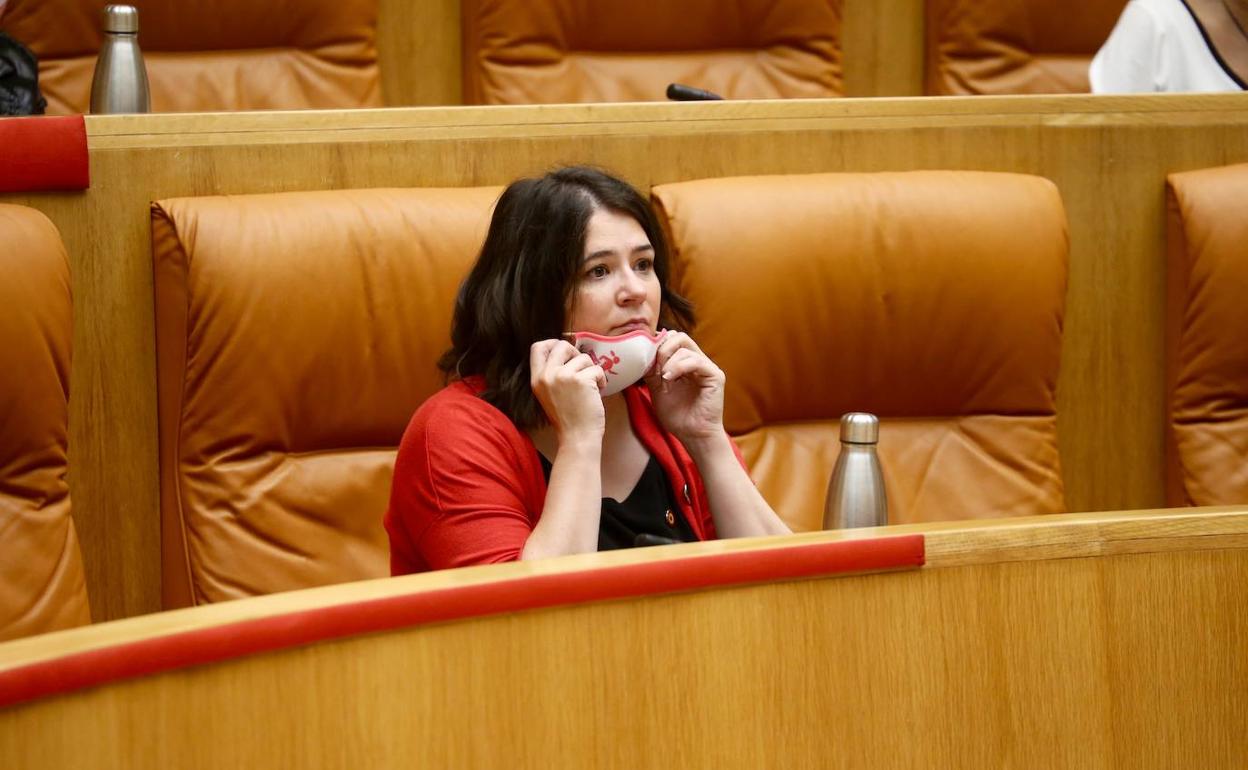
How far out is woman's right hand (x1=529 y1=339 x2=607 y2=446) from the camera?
110 cm

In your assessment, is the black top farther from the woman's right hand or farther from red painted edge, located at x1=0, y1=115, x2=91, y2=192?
red painted edge, located at x1=0, y1=115, x2=91, y2=192

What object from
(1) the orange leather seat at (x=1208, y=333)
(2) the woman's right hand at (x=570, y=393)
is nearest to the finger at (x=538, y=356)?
(2) the woman's right hand at (x=570, y=393)

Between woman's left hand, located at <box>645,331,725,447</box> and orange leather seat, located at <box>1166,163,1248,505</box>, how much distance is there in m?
0.66

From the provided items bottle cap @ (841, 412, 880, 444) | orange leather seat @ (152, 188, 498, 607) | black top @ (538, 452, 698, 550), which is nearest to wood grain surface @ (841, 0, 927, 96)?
orange leather seat @ (152, 188, 498, 607)

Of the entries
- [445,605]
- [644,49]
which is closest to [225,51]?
[644,49]

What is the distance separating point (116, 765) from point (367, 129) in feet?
2.97

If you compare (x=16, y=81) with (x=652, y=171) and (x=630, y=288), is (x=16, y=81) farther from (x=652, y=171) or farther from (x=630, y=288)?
(x=630, y=288)

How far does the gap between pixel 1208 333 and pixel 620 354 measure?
75 centimetres

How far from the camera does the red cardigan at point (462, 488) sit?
1.08m

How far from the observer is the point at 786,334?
1469mm

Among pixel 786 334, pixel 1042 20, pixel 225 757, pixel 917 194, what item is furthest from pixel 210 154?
Result: pixel 1042 20

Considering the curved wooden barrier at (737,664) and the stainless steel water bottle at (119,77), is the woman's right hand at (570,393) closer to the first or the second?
the curved wooden barrier at (737,664)

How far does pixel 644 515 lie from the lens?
1169mm

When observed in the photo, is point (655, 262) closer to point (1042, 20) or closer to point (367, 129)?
point (367, 129)
